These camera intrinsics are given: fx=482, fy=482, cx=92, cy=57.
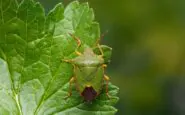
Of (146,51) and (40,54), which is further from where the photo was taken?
(146,51)

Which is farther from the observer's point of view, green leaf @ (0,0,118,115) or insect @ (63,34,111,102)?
insect @ (63,34,111,102)

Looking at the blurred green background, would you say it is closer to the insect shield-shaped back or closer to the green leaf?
the insect shield-shaped back

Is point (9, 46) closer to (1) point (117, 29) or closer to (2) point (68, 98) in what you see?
(2) point (68, 98)

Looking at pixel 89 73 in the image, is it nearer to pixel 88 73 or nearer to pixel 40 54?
pixel 88 73

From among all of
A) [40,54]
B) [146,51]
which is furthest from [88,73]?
[146,51]

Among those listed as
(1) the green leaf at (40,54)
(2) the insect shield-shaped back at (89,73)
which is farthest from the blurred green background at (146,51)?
(1) the green leaf at (40,54)

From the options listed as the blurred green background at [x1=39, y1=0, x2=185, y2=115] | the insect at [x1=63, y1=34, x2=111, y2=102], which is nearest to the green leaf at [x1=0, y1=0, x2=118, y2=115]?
the insect at [x1=63, y1=34, x2=111, y2=102]

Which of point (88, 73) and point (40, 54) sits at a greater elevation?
point (40, 54)

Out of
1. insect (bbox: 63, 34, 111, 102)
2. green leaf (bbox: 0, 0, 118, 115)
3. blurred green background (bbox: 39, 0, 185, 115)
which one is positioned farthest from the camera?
blurred green background (bbox: 39, 0, 185, 115)
